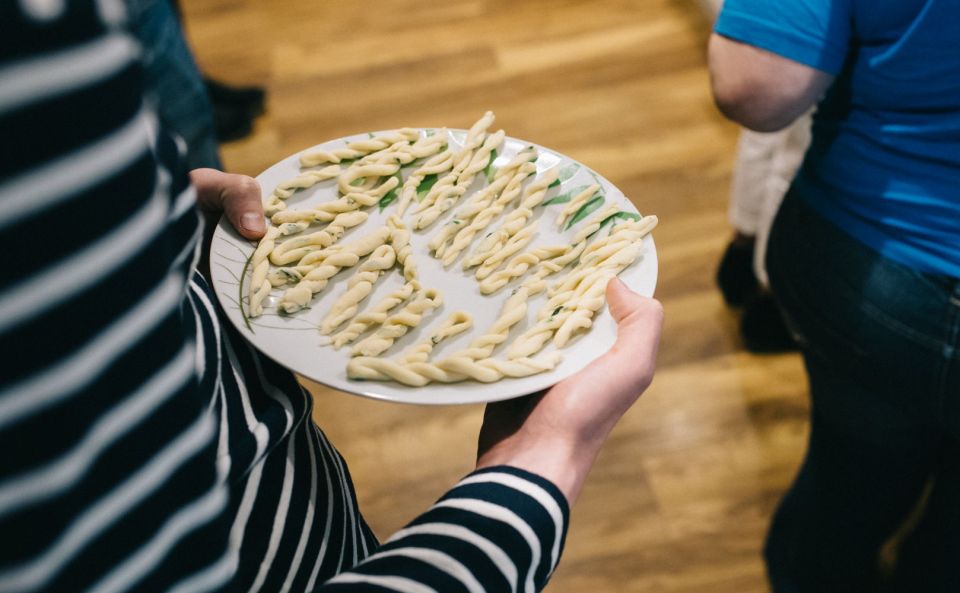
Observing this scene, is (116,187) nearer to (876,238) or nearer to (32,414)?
(32,414)

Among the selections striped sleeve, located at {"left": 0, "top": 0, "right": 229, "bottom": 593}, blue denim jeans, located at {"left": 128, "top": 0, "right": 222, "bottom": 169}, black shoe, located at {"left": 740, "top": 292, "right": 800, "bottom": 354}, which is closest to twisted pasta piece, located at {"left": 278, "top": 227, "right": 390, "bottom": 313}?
striped sleeve, located at {"left": 0, "top": 0, "right": 229, "bottom": 593}

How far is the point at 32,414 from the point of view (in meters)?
0.26

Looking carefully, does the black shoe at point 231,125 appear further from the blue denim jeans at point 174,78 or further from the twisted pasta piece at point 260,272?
the twisted pasta piece at point 260,272

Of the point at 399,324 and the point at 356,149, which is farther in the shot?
the point at 356,149

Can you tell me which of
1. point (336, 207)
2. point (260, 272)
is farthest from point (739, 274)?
point (260, 272)

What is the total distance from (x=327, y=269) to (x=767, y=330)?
3.55ft

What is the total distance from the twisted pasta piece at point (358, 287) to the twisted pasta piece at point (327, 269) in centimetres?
1

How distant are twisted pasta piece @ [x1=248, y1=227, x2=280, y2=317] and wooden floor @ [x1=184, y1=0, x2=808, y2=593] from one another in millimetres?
733

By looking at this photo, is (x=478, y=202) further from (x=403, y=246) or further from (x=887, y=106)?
(x=887, y=106)

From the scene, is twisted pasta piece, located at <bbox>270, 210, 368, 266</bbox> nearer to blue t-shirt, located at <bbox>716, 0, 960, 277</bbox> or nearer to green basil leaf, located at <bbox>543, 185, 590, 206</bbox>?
green basil leaf, located at <bbox>543, 185, 590, 206</bbox>

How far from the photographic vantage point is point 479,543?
17.5 inches

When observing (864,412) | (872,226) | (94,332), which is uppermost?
(94,332)

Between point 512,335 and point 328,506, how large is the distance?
0.66ft

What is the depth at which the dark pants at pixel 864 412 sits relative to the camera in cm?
78
